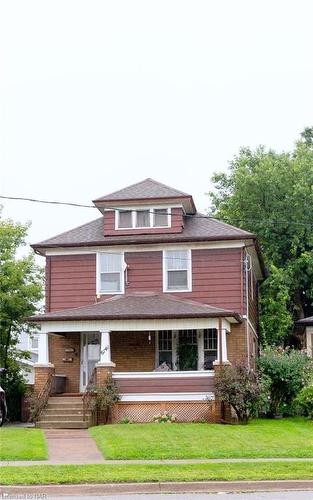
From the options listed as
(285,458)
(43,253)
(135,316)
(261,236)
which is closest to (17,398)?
(43,253)

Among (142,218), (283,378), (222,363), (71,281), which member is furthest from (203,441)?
(142,218)

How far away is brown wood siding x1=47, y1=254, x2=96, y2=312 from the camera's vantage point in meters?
26.0

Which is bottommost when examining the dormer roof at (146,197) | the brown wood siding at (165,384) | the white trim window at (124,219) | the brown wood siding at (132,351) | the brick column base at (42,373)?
the brown wood siding at (165,384)

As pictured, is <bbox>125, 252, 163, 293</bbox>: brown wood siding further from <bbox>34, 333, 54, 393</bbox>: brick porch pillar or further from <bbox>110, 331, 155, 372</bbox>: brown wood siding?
<bbox>34, 333, 54, 393</bbox>: brick porch pillar

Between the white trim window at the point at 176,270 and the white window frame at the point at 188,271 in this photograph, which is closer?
the white window frame at the point at 188,271

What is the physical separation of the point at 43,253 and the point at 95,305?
336 centimetres

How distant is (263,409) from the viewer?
2345 cm

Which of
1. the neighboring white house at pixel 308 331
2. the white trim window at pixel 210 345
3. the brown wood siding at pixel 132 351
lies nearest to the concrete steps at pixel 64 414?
the brown wood siding at pixel 132 351

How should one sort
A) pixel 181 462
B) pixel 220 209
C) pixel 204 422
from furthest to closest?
pixel 220 209 → pixel 204 422 → pixel 181 462

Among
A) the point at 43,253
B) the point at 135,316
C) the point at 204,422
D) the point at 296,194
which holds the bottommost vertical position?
the point at 204,422

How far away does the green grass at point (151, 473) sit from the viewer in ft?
39.0

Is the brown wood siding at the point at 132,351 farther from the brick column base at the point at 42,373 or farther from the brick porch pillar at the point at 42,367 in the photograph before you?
the brick column base at the point at 42,373

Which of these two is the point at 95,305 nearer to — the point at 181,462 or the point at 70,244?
the point at 70,244

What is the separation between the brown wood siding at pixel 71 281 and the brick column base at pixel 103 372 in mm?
3718
